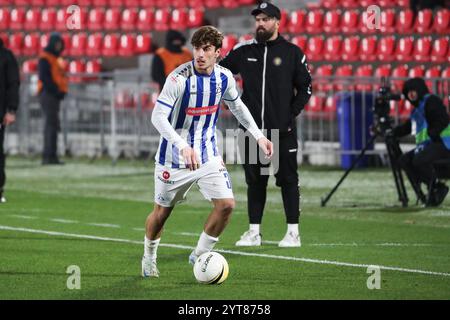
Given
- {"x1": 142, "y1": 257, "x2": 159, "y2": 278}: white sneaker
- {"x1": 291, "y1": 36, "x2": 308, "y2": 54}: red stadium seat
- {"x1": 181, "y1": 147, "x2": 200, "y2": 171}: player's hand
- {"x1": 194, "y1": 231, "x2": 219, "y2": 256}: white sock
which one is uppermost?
{"x1": 291, "y1": 36, "x2": 308, "y2": 54}: red stadium seat

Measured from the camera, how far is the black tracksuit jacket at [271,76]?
40.6 feet

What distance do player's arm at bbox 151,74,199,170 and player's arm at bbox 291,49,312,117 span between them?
296 centimetres

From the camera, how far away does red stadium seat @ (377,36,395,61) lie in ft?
84.3

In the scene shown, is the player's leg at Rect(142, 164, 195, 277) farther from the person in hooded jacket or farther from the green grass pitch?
the person in hooded jacket

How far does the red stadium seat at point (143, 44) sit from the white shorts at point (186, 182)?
2105cm

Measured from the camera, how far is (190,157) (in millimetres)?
9273

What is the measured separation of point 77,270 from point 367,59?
55.1 ft

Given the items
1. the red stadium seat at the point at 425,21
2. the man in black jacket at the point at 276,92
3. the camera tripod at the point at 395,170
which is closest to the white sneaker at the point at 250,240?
the man in black jacket at the point at 276,92

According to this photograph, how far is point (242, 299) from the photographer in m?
8.81

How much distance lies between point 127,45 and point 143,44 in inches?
20.3

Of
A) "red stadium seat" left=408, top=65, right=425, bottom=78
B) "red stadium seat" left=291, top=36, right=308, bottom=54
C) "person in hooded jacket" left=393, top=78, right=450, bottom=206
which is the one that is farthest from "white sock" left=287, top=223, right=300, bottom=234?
"red stadium seat" left=291, top=36, right=308, bottom=54

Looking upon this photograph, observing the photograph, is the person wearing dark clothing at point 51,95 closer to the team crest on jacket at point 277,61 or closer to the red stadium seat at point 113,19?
the red stadium seat at point 113,19

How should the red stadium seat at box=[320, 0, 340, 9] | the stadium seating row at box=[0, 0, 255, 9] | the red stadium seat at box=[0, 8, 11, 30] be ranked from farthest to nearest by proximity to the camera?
the red stadium seat at box=[0, 8, 11, 30] < the stadium seating row at box=[0, 0, 255, 9] < the red stadium seat at box=[320, 0, 340, 9]

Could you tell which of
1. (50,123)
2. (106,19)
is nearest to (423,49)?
(50,123)
